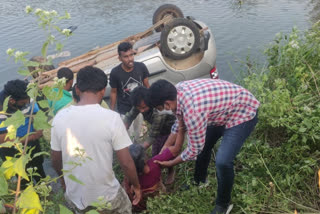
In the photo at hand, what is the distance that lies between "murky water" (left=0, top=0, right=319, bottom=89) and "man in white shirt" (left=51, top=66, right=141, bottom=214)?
5096mm

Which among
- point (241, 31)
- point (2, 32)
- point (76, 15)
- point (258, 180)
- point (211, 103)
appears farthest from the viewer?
point (76, 15)

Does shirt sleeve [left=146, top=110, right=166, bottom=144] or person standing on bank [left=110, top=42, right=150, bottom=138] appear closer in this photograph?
shirt sleeve [left=146, top=110, right=166, bottom=144]

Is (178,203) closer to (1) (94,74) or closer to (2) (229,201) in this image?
(2) (229,201)

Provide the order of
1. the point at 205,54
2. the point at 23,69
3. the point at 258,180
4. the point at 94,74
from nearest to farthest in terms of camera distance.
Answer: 1. the point at 23,69
2. the point at 94,74
3. the point at 258,180
4. the point at 205,54

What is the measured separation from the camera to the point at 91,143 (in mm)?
2023

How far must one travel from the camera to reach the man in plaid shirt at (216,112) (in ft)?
7.78

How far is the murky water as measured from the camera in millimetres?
8427

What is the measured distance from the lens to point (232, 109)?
2.54 metres

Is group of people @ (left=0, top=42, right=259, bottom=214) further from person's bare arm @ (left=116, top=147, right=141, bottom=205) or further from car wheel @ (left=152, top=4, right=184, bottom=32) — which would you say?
car wheel @ (left=152, top=4, right=184, bottom=32)

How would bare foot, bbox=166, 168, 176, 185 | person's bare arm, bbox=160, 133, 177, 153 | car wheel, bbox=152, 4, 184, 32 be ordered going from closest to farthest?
person's bare arm, bbox=160, 133, 177, 153, bare foot, bbox=166, 168, 176, 185, car wheel, bbox=152, 4, 184, 32

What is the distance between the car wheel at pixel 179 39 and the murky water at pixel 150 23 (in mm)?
2037

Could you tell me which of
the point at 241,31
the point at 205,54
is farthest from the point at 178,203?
the point at 241,31

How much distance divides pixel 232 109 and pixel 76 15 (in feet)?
38.7

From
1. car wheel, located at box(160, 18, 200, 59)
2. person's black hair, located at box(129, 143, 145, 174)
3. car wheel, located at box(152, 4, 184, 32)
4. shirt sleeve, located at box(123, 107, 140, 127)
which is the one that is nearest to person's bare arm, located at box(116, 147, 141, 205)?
person's black hair, located at box(129, 143, 145, 174)
